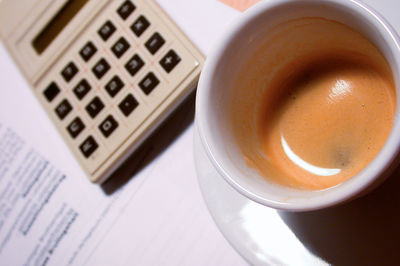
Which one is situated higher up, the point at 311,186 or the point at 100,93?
the point at 100,93

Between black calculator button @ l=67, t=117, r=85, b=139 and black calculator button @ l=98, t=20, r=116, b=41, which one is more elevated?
black calculator button @ l=98, t=20, r=116, b=41

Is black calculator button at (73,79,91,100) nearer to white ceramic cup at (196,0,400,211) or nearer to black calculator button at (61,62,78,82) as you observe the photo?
black calculator button at (61,62,78,82)

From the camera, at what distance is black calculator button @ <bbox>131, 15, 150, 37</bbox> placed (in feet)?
1.54

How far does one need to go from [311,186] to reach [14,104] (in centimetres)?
41

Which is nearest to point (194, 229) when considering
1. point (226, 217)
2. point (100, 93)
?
point (226, 217)

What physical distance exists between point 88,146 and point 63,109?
61 mm

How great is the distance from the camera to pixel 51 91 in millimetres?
510

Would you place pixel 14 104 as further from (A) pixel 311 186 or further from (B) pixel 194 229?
(A) pixel 311 186

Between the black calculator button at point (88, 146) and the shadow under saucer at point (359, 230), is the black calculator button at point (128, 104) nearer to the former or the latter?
the black calculator button at point (88, 146)

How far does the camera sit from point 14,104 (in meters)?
0.56

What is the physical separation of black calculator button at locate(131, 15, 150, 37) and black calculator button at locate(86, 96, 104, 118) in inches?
3.5

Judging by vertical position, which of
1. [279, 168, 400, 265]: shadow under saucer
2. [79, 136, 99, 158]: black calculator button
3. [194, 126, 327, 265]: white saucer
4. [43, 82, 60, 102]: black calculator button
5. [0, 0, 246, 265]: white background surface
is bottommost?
[279, 168, 400, 265]: shadow under saucer

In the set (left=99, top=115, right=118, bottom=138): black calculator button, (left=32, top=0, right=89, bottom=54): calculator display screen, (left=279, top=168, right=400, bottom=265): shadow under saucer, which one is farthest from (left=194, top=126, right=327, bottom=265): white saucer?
(left=32, top=0, right=89, bottom=54): calculator display screen

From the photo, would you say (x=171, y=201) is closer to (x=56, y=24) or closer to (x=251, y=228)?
(x=251, y=228)
